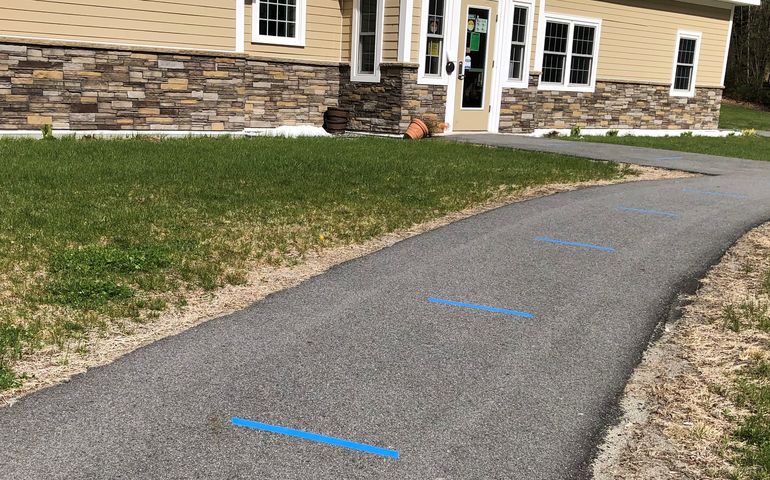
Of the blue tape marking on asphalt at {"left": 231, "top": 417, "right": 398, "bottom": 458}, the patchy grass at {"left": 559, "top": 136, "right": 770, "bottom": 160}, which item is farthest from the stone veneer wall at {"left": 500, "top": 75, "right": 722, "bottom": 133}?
the blue tape marking on asphalt at {"left": 231, "top": 417, "right": 398, "bottom": 458}

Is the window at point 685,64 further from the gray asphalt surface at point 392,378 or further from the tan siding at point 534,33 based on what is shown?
the gray asphalt surface at point 392,378

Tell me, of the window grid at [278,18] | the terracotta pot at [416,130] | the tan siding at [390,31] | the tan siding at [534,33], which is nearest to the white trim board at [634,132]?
the tan siding at [534,33]

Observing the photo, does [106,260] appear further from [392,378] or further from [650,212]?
[650,212]

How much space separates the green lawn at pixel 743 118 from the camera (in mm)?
28688

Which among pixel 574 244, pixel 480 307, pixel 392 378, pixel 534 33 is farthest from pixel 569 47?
pixel 392 378

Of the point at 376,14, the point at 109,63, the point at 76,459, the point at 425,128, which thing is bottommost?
the point at 76,459

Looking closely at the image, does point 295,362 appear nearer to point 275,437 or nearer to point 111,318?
point 275,437

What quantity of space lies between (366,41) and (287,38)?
1.85m

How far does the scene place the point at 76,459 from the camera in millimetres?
3170

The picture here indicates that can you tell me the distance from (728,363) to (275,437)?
2.91 m

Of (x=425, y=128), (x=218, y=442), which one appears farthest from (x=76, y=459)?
(x=425, y=128)

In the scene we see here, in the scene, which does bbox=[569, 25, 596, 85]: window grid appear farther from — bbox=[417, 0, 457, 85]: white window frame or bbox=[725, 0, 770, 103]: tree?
bbox=[725, 0, 770, 103]: tree

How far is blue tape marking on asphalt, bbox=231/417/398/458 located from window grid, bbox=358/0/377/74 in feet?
44.6

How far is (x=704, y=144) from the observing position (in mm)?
18781
